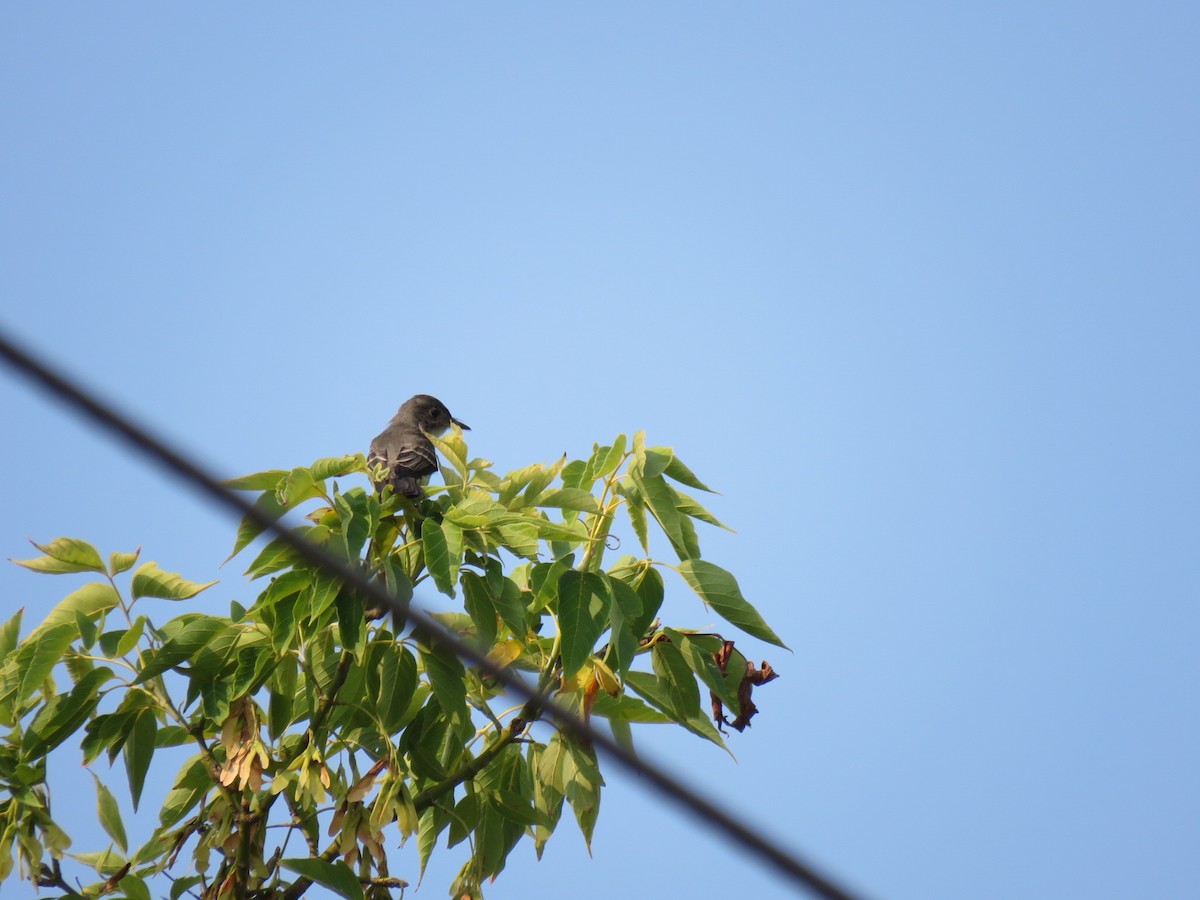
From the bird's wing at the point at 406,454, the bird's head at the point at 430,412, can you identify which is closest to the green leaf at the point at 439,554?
the bird's wing at the point at 406,454

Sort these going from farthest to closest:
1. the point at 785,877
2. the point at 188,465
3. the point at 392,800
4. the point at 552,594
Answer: the point at 552,594 → the point at 392,800 → the point at 785,877 → the point at 188,465

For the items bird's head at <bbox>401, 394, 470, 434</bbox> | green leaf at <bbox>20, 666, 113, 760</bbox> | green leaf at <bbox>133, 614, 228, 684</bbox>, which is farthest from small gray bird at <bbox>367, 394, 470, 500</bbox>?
green leaf at <bbox>20, 666, 113, 760</bbox>

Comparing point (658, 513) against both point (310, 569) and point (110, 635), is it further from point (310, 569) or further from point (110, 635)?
point (110, 635)

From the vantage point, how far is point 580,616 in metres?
4.02

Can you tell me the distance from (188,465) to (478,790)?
9.48 feet

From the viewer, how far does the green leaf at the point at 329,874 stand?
378 cm

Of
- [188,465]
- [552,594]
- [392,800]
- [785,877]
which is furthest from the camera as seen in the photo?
[552,594]

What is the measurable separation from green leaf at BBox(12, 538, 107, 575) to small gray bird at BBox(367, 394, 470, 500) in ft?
3.26

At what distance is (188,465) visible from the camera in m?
1.69

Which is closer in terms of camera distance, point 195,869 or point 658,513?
point 195,869

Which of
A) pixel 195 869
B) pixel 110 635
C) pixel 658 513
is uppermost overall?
pixel 658 513

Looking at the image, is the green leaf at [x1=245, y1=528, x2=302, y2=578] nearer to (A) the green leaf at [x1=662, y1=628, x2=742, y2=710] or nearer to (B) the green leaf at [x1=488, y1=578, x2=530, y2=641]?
(B) the green leaf at [x1=488, y1=578, x2=530, y2=641]

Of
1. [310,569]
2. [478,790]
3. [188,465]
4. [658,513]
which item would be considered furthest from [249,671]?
[188,465]

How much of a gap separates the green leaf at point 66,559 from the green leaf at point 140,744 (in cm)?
49
